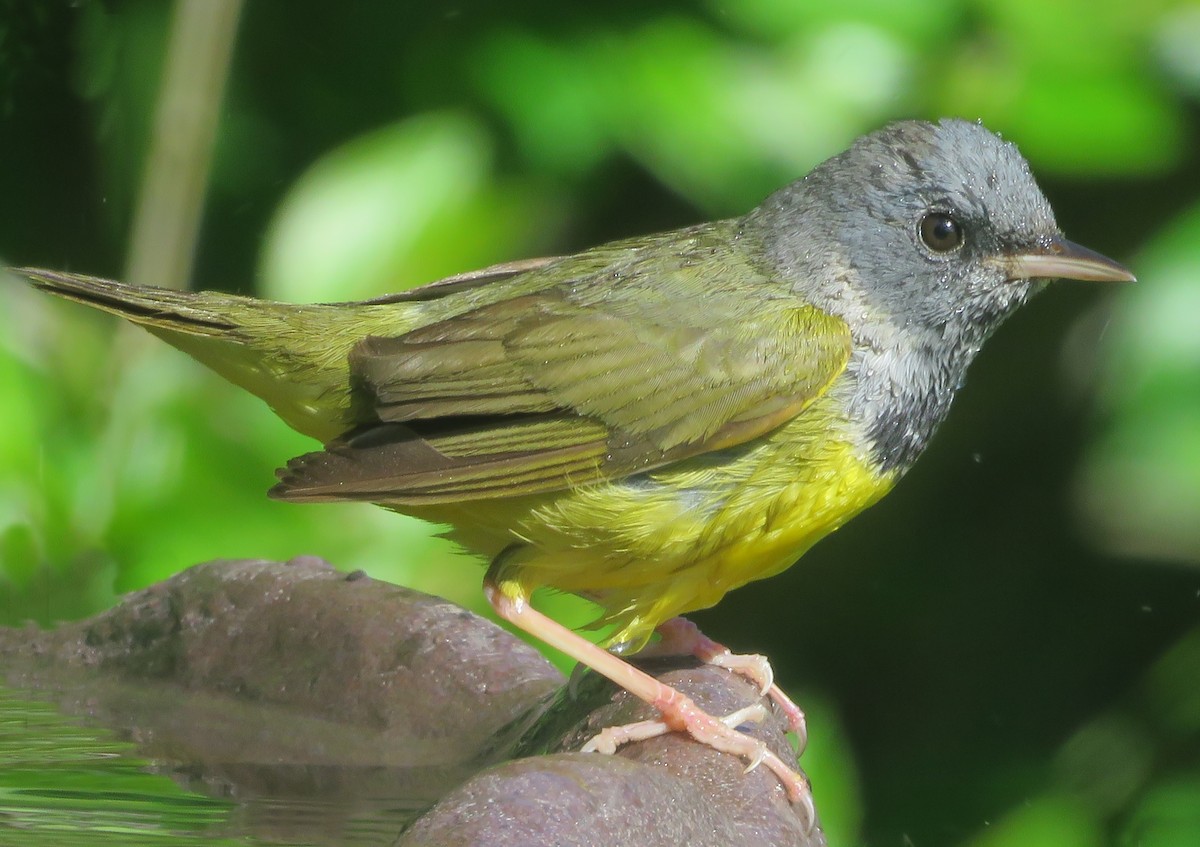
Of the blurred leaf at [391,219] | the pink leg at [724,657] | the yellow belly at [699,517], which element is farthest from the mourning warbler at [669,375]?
the blurred leaf at [391,219]

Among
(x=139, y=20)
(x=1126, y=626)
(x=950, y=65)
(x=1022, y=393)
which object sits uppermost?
(x=139, y=20)

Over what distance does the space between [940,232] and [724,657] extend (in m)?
1.13

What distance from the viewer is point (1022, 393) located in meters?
5.80

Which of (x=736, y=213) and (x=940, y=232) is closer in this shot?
(x=940, y=232)

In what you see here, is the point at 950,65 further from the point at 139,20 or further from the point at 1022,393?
the point at 139,20

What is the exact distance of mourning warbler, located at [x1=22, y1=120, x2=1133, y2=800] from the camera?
3.54m

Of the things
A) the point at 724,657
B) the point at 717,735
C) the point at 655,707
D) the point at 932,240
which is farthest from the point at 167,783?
the point at 932,240

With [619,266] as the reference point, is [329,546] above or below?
below

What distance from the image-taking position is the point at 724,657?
3.98 metres

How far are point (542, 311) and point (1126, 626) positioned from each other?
2.76 metres

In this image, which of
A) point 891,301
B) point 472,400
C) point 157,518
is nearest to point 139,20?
point 157,518

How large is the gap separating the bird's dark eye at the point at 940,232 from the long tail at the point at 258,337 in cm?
137

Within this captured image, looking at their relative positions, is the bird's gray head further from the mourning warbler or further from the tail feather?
the tail feather

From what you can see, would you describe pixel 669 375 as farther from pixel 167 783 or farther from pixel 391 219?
pixel 167 783
